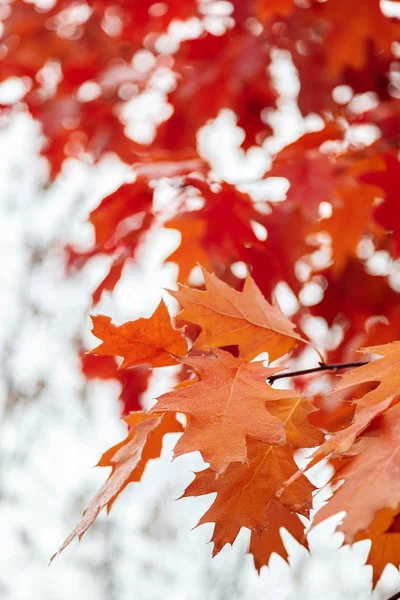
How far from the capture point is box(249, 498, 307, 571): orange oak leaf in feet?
2.44

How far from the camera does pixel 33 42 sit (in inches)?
80.7

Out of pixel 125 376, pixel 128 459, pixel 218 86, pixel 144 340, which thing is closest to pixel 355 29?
pixel 218 86

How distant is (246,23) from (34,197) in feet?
7.21

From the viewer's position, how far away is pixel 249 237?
49.8 inches

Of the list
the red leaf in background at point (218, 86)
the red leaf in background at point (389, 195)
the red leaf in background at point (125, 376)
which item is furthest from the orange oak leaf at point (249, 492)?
the red leaf in background at point (218, 86)

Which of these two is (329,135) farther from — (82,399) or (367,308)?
(82,399)

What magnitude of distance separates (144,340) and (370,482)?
1.00 feet

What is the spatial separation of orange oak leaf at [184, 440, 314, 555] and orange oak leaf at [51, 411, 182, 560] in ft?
0.18

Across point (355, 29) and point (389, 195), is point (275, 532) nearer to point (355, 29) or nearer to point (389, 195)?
point (389, 195)

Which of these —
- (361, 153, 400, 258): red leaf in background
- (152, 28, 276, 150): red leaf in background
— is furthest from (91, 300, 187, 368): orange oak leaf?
(152, 28, 276, 150): red leaf in background

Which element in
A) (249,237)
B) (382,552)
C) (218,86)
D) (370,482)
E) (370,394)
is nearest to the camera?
(370,482)

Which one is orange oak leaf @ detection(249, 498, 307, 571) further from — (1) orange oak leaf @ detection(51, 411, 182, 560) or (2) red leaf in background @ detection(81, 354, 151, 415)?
(2) red leaf in background @ detection(81, 354, 151, 415)

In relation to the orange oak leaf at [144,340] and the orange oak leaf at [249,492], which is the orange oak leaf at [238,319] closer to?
the orange oak leaf at [144,340]

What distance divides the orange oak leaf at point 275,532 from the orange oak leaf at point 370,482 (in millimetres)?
267
